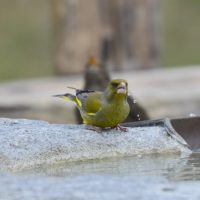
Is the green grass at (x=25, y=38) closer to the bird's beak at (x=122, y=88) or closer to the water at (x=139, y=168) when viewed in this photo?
the bird's beak at (x=122, y=88)

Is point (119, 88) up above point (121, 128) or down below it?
above

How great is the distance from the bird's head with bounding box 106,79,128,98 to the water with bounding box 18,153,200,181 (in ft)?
1.63

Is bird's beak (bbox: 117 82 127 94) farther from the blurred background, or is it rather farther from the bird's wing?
the blurred background

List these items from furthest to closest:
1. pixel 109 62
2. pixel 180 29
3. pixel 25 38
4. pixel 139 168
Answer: pixel 180 29 → pixel 25 38 → pixel 109 62 → pixel 139 168

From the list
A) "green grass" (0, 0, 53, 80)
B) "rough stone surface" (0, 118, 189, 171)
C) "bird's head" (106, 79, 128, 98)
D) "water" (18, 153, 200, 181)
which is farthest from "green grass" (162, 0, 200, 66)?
"water" (18, 153, 200, 181)

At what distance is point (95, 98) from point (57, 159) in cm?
101

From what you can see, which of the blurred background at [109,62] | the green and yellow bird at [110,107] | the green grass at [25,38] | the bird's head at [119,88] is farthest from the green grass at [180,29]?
the bird's head at [119,88]

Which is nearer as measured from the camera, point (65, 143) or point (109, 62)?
point (65, 143)

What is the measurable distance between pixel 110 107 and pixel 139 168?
40.2 inches

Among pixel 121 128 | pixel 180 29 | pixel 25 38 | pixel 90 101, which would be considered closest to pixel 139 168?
pixel 121 128

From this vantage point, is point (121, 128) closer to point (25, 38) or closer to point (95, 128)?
point (95, 128)

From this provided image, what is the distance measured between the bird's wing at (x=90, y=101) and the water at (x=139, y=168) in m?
0.66

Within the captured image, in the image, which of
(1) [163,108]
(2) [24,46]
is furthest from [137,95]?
(2) [24,46]

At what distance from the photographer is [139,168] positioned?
5859 millimetres
